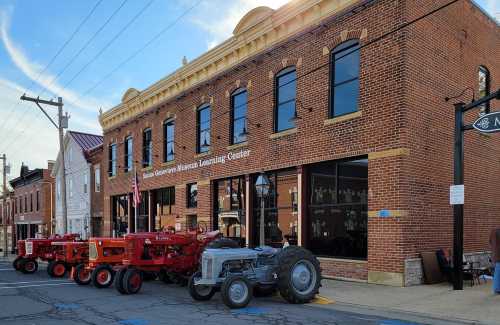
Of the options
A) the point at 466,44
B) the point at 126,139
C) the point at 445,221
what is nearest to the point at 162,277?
the point at 445,221

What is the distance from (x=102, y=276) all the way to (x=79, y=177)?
24.5 meters

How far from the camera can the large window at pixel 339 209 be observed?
1367cm

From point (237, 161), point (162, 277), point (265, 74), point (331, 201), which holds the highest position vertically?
point (265, 74)

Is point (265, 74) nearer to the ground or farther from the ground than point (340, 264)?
farther from the ground

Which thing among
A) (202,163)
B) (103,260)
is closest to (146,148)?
(202,163)

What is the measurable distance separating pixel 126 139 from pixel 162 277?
1552 cm

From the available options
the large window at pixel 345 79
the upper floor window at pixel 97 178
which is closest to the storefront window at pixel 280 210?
the large window at pixel 345 79

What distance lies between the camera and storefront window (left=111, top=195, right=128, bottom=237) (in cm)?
2826

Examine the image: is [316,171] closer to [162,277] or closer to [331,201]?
[331,201]

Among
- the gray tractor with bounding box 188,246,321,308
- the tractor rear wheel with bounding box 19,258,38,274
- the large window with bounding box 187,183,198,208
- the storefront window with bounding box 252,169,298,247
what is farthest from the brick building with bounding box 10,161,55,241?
the gray tractor with bounding box 188,246,321,308

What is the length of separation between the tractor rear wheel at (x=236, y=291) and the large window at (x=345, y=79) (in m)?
6.74

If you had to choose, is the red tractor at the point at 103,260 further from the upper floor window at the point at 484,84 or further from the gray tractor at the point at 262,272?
the upper floor window at the point at 484,84

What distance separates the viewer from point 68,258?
52.9ft

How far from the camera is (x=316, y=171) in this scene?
15172mm
